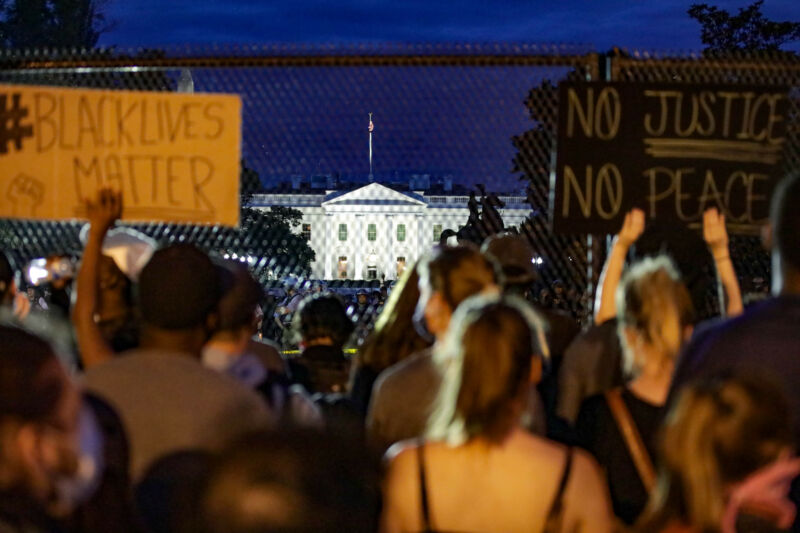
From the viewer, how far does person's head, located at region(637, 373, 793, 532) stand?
1928 millimetres

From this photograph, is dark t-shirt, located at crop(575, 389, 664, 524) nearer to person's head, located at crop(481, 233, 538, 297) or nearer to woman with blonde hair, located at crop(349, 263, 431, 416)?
woman with blonde hair, located at crop(349, 263, 431, 416)

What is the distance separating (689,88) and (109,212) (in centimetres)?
279

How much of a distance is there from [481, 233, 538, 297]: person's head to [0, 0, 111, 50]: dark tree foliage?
1103 inches

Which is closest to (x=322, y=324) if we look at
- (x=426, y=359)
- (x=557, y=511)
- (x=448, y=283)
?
(x=448, y=283)

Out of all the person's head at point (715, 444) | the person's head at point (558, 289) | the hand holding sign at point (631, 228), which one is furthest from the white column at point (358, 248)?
the person's head at point (715, 444)

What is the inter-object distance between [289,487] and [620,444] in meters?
1.88

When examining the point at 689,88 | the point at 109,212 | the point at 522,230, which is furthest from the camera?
the point at 522,230

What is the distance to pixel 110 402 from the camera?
238cm

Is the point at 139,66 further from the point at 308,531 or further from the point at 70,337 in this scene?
the point at 308,531

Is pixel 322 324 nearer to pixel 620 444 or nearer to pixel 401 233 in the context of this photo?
pixel 620 444

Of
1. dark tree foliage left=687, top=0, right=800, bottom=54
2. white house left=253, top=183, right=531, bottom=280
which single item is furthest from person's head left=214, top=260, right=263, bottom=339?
dark tree foliage left=687, top=0, right=800, bottom=54

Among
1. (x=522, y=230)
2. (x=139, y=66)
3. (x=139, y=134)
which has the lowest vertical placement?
(x=522, y=230)

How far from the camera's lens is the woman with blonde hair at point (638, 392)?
2.84 meters

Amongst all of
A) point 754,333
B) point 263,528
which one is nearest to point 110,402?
point 263,528
